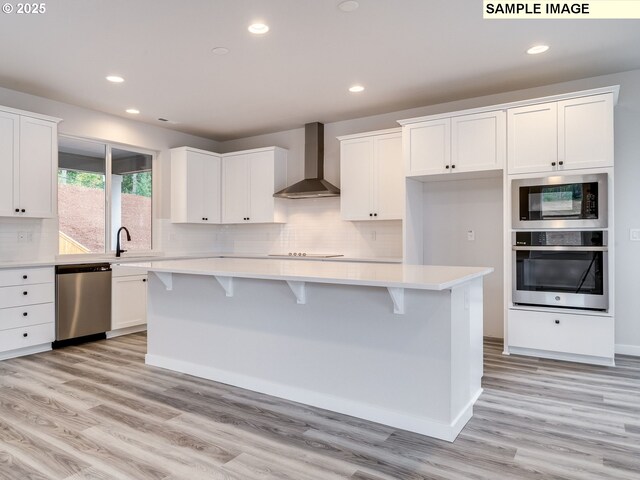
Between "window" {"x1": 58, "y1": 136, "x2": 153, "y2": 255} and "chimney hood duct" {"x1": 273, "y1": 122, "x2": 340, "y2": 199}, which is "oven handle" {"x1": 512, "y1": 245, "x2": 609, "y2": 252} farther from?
"window" {"x1": 58, "y1": 136, "x2": 153, "y2": 255}

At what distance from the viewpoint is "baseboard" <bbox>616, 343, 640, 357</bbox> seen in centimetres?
388

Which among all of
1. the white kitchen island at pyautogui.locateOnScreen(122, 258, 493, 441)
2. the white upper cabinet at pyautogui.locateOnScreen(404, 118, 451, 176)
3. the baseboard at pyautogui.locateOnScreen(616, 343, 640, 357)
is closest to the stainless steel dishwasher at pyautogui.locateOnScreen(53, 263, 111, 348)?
the white kitchen island at pyautogui.locateOnScreen(122, 258, 493, 441)

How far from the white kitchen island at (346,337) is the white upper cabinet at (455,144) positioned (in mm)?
1619

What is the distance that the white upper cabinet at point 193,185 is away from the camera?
585cm

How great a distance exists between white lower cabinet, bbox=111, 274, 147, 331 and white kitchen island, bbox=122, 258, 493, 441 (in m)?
1.66

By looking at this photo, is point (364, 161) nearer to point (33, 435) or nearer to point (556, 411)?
point (556, 411)

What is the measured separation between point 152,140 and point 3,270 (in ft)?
8.53

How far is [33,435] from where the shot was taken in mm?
2373

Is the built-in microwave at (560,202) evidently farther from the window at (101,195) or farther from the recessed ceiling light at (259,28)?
the window at (101,195)

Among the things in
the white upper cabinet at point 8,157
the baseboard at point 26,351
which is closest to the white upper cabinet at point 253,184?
the white upper cabinet at point 8,157

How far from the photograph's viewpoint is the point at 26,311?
4.05 meters

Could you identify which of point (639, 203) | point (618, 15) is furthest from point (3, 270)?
point (639, 203)

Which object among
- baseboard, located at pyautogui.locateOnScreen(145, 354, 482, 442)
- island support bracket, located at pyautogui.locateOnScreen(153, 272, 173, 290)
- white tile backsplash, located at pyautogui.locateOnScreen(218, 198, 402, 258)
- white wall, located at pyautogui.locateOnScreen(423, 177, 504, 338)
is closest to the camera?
baseboard, located at pyautogui.locateOnScreen(145, 354, 482, 442)

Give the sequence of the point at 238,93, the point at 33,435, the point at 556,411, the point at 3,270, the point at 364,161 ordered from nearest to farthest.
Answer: the point at 33,435, the point at 556,411, the point at 3,270, the point at 238,93, the point at 364,161
